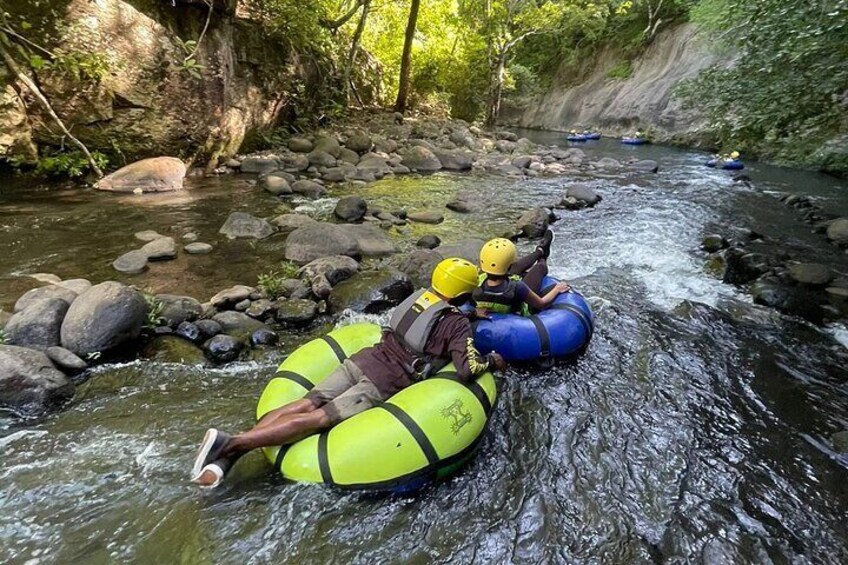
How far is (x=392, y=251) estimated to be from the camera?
24.2ft

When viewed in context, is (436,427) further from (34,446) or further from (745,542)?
(34,446)

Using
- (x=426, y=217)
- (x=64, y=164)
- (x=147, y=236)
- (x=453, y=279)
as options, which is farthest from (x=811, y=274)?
(x=64, y=164)

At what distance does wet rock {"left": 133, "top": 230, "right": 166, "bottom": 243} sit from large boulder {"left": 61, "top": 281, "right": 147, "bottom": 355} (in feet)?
8.75

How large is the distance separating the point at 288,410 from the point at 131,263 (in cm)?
420

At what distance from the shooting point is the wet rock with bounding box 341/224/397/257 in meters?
7.30

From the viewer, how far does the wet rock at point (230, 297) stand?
17.4 feet

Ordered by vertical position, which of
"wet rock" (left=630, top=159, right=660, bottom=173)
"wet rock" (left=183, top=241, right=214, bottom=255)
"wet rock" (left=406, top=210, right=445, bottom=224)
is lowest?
"wet rock" (left=630, top=159, right=660, bottom=173)

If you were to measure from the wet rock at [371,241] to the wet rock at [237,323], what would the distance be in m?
2.37

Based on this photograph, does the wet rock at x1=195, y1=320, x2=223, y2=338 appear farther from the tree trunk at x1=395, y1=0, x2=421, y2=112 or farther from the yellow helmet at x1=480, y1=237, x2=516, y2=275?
the tree trunk at x1=395, y1=0, x2=421, y2=112

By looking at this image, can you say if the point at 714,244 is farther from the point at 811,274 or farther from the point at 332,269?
the point at 332,269

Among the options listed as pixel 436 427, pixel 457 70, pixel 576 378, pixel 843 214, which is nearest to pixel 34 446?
pixel 436 427

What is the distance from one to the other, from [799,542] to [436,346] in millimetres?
2410

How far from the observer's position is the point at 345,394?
3336 mm

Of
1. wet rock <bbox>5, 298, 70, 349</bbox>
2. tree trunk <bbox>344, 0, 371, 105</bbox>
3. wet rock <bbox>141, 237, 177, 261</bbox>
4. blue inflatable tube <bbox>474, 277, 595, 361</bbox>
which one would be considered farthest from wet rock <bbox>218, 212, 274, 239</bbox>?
tree trunk <bbox>344, 0, 371, 105</bbox>
